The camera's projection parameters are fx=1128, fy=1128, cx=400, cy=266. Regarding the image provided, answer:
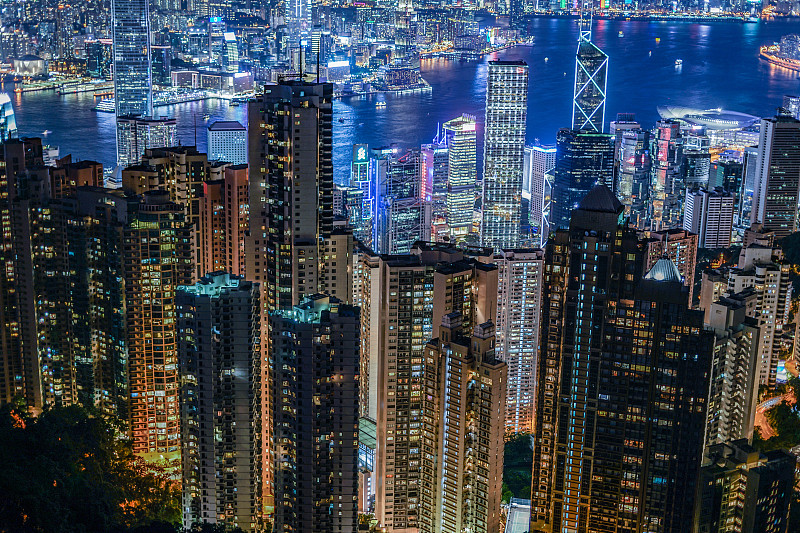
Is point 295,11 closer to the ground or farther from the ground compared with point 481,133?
farther from the ground

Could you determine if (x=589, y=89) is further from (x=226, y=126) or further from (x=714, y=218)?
(x=226, y=126)

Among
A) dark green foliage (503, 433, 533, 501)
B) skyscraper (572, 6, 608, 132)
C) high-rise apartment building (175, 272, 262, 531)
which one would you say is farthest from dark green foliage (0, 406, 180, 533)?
skyscraper (572, 6, 608, 132)

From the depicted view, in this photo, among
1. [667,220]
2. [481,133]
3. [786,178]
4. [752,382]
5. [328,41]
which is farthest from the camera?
[328,41]

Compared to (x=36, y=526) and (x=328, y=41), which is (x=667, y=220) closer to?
(x=328, y=41)

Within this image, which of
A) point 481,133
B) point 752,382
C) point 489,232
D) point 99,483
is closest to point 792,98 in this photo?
point 481,133

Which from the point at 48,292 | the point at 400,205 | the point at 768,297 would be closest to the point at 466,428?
the point at 48,292
